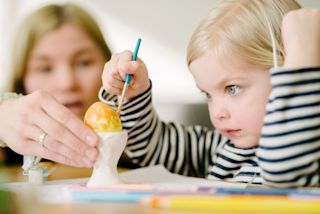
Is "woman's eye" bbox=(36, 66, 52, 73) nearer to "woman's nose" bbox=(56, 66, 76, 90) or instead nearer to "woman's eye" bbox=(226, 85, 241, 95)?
"woman's nose" bbox=(56, 66, 76, 90)

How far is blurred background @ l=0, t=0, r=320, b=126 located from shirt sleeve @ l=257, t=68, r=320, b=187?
1.89ft

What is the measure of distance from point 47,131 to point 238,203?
0.36 metres

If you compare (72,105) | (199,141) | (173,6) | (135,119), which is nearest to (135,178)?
(135,119)

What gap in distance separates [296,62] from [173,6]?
65 cm

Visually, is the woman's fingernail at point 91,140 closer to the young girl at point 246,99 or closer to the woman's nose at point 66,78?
the young girl at point 246,99

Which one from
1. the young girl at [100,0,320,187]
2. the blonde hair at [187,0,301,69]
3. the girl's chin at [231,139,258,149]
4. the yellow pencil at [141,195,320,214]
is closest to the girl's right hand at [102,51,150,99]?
the young girl at [100,0,320,187]

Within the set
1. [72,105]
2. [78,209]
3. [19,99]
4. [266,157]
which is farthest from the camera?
[72,105]

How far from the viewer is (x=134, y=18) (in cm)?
136

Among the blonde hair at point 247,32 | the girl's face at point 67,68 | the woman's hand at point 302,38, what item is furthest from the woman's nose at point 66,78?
the woman's hand at point 302,38

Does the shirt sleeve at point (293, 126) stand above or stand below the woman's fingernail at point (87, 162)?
above

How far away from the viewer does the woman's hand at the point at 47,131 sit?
0.74 meters

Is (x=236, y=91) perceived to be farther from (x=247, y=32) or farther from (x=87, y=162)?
(x=87, y=162)

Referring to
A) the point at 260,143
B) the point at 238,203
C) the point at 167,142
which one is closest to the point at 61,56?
the point at 167,142

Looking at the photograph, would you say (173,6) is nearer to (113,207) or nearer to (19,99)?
(19,99)
